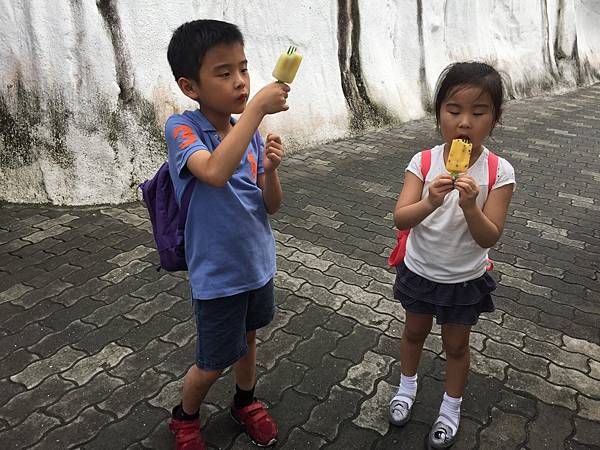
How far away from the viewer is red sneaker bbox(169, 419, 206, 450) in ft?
6.78

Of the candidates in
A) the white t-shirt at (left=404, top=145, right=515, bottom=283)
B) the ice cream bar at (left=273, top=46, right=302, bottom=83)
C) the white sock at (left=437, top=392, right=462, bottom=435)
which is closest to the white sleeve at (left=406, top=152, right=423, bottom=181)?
the white t-shirt at (left=404, top=145, right=515, bottom=283)

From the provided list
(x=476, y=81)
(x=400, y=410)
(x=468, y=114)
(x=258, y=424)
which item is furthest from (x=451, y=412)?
(x=476, y=81)

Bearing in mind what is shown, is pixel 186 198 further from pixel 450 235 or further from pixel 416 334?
pixel 416 334

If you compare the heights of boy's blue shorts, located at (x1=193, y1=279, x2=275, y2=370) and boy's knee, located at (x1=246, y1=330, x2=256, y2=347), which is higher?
boy's blue shorts, located at (x1=193, y1=279, x2=275, y2=370)

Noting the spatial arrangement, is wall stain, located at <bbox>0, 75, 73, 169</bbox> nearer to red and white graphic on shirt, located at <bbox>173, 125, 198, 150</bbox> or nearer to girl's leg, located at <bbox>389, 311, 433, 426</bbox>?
red and white graphic on shirt, located at <bbox>173, 125, 198, 150</bbox>

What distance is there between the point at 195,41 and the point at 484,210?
115cm

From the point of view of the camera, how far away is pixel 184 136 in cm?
167

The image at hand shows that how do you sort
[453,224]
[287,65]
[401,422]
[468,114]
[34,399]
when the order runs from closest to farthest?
1. [287,65]
2. [468,114]
3. [453,224]
4. [401,422]
5. [34,399]

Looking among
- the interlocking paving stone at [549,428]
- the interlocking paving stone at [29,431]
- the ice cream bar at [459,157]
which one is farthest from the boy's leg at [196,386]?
the interlocking paving stone at [549,428]

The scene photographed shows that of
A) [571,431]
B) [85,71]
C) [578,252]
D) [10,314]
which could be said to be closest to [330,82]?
[85,71]

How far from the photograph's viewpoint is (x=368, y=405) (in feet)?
8.09

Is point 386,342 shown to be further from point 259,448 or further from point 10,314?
point 10,314

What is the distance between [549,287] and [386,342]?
142 centimetres

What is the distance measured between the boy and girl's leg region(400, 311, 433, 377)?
0.60 m
